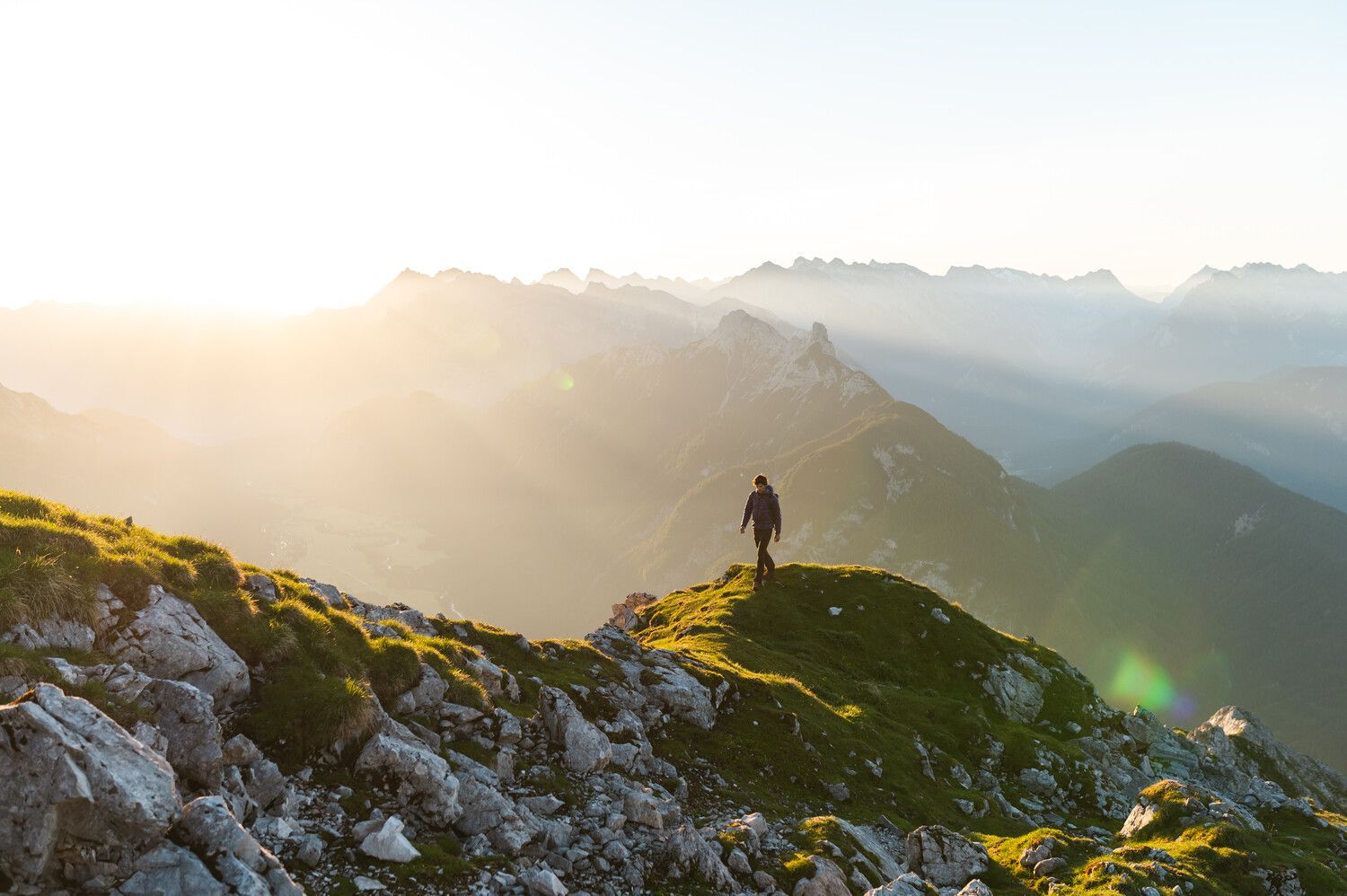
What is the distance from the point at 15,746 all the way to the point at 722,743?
22.4 meters

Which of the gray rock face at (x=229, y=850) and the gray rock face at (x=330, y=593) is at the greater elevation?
the gray rock face at (x=229, y=850)

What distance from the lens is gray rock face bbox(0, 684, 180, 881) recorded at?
9539 millimetres

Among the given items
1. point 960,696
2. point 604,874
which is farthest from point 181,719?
point 960,696

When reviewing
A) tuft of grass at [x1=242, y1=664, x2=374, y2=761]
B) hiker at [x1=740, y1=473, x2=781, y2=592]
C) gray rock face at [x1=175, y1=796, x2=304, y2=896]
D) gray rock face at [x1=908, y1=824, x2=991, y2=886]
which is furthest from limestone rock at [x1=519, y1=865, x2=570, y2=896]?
hiker at [x1=740, y1=473, x2=781, y2=592]

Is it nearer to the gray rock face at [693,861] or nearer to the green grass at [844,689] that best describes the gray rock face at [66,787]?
the gray rock face at [693,861]

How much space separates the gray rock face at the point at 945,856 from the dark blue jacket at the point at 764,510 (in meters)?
20.7

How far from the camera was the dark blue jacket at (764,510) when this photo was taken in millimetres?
42250

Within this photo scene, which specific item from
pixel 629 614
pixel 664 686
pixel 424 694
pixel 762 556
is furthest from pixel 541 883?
pixel 629 614

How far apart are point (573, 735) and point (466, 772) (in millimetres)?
4480

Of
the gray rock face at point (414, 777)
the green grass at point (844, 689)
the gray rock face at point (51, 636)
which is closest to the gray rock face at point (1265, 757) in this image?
the green grass at point (844, 689)

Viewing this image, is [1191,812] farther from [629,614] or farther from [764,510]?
[629,614]

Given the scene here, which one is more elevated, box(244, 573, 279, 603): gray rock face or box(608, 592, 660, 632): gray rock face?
box(244, 573, 279, 603): gray rock face

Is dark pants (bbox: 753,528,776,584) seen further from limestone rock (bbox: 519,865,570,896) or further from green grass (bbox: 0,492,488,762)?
limestone rock (bbox: 519,865,570,896)

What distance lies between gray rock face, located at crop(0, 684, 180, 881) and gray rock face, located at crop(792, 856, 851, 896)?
14.0 m
